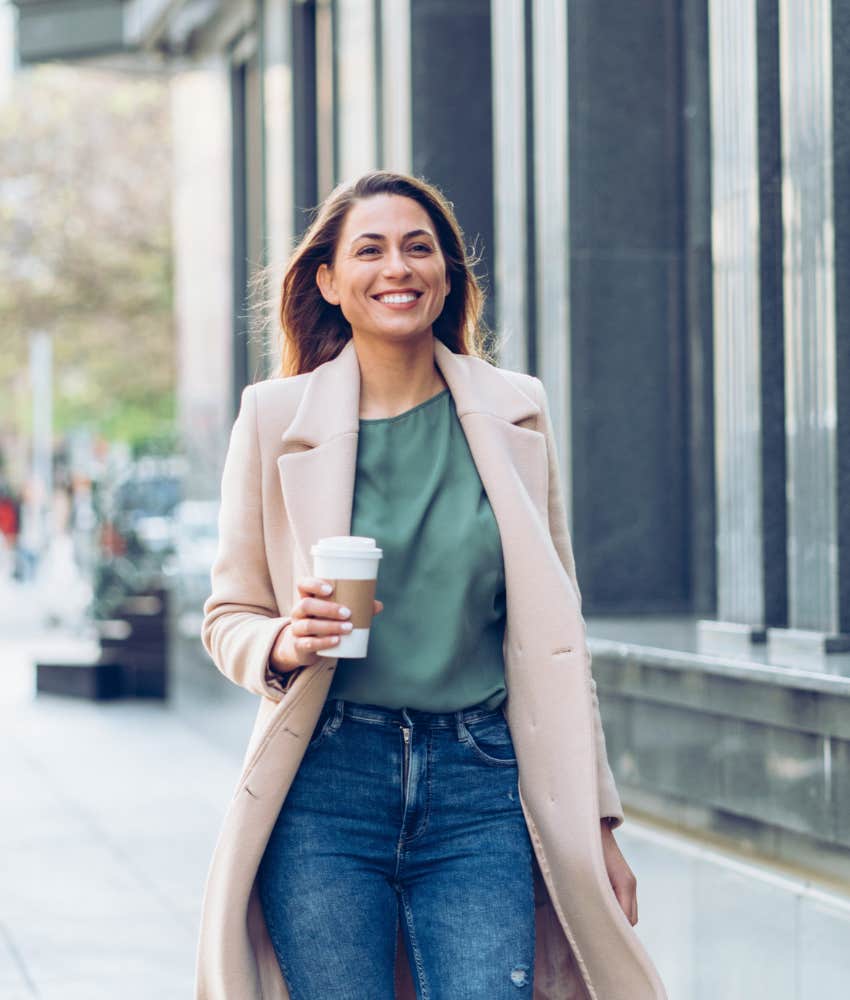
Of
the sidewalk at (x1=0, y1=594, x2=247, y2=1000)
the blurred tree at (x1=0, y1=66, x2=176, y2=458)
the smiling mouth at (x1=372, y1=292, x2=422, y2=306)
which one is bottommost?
the sidewalk at (x1=0, y1=594, x2=247, y2=1000)

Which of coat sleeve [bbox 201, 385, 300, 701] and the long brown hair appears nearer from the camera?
coat sleeve [bbox 201, 385, 300, 701]

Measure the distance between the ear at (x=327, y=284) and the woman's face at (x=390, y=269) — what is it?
0.10 ft

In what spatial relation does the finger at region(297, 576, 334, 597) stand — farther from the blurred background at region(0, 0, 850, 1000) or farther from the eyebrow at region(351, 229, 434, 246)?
the blurred background at region(0, 0, 850, 1000)

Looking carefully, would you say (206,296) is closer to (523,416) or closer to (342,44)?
(342,44)

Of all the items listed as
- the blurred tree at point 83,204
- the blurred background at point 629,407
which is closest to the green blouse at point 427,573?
the blurred background at point 629,407

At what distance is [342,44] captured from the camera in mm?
9062

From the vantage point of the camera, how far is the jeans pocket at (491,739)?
274 centimetres

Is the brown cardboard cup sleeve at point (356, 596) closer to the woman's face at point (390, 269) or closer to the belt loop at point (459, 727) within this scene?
the belt loop at point (459, 727)

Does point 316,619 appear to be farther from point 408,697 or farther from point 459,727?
point 459,727

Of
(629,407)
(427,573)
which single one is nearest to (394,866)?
(427,573)

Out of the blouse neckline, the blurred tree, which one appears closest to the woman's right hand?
the blouse neckline

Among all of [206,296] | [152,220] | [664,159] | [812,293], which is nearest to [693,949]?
[812,293]

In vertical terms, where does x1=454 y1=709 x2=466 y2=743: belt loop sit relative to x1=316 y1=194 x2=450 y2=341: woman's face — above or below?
below

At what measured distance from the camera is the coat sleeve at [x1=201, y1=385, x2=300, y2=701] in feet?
9.12
